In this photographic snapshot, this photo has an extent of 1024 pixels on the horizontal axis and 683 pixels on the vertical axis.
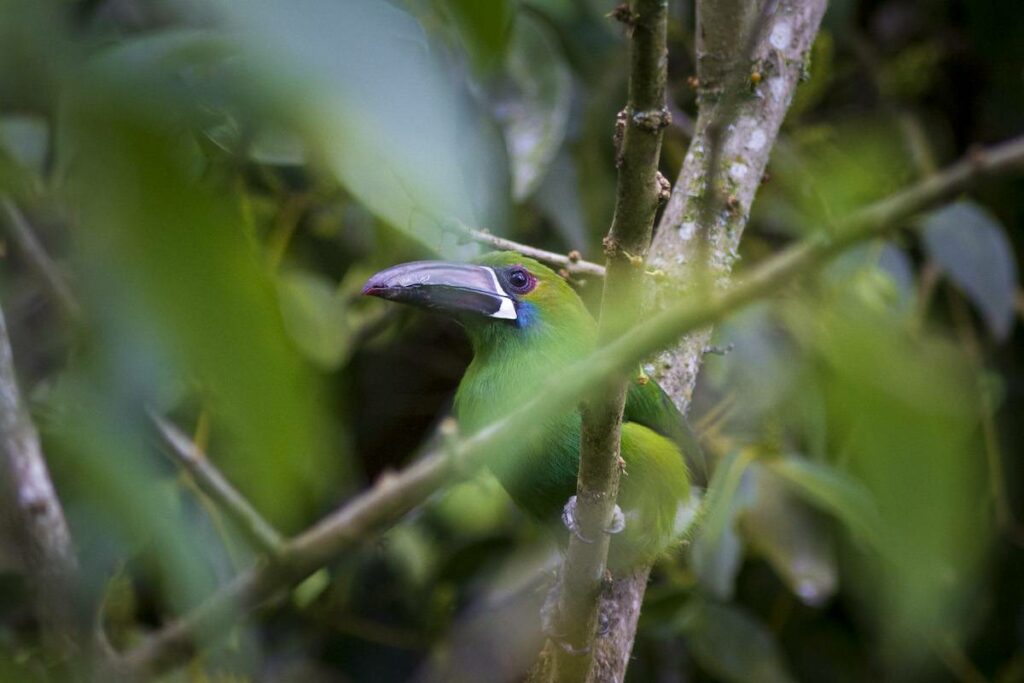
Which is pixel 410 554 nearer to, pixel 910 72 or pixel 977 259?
pixel 977 259

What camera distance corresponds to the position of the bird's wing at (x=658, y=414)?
7.86 feet

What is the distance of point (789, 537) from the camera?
3.21 m

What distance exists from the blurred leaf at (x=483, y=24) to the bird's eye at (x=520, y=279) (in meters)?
2.10

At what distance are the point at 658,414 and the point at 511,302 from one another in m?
0.45

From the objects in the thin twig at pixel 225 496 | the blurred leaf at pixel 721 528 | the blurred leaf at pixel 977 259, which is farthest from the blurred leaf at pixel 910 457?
the blurred leaf at pixel 977 259

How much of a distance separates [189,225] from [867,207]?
0.44 m

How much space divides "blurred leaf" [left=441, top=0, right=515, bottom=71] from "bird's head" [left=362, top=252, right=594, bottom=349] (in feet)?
6.18

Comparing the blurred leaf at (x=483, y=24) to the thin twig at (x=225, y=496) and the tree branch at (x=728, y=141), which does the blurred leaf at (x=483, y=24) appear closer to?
the thin twig at (x=225, y=496)

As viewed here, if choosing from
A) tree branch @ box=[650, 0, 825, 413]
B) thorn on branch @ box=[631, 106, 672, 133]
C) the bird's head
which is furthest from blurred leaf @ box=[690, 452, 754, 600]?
thorn on branch @ box=[631, 106, 672, 133]

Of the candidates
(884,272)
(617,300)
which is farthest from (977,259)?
(617,300)

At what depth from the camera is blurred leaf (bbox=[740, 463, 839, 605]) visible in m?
3.13

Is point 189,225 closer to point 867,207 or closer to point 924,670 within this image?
point 867,207

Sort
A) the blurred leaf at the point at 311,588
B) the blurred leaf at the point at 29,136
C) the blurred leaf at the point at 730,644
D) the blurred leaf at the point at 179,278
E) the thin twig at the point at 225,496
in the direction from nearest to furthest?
the blurred leaf at the point at 179,278 → the thin twig at the point at 225,496 → the blurred leaf at the point at 29,136 → the blurred leaf at the point at 311,588 → the blurred leaf at the point at 730,644

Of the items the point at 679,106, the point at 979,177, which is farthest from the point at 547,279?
the point at 979,177
